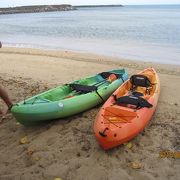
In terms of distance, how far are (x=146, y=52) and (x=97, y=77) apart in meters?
8.90

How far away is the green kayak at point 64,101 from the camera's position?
538cm

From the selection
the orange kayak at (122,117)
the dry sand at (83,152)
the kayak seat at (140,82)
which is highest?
the orange kayak at (122,117)

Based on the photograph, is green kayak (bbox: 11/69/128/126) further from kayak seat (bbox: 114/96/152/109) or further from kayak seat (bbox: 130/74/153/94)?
kayak seat (bbox: 114/96/152/109)

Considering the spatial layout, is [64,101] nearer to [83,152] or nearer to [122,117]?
[122,117]

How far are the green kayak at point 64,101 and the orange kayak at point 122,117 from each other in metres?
0.45

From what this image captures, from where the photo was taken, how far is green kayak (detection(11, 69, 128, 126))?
17.6ft

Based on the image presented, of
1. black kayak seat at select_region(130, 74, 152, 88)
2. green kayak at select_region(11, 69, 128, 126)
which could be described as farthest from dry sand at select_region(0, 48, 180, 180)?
black kayak seat at select_region(130, 74, 152, 88)

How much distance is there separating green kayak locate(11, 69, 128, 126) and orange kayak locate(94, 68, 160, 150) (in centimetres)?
45

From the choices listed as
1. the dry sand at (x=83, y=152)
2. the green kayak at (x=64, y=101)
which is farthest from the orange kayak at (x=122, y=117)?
the green kayak at (x=64, y=101)

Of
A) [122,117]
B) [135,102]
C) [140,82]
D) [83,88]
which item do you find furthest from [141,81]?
[122,117]

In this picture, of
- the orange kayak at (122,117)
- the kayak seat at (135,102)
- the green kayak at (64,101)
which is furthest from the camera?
the kayak seat at (135,102)

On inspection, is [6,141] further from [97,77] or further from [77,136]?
[97,77]

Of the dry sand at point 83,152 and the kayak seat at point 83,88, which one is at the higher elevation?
the kayak seat at point 83,88

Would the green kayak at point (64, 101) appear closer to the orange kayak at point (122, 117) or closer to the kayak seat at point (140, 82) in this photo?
the kayak seat at point (140, 82)
